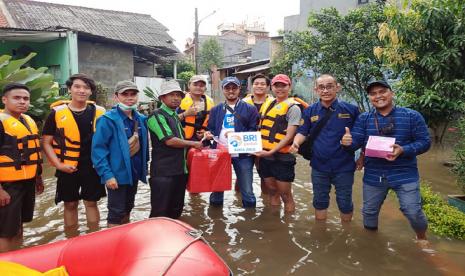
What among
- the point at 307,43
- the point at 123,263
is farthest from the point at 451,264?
the point at 307,43

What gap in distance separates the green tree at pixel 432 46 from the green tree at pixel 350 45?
3.48 m

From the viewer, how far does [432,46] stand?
5.20 m

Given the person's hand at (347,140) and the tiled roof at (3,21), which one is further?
the tiled roof at (3,21)

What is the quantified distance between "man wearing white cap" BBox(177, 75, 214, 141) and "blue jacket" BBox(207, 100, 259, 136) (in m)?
0.38

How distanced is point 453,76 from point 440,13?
89 centimetres

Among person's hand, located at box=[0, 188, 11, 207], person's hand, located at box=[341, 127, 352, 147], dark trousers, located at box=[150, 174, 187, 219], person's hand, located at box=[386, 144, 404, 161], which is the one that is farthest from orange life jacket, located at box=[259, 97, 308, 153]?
person's hand, located at box=[0, 188, 11, 207]

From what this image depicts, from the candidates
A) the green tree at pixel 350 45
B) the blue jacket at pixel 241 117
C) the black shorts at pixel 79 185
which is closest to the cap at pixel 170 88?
the blue jacket at pixel 241 117

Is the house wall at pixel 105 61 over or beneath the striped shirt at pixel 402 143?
over

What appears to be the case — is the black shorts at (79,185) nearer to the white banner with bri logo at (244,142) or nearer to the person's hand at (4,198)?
the person's hand at (4,198)

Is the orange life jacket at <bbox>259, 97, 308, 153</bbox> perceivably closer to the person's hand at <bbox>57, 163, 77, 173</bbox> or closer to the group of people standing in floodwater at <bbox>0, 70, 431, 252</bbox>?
the group of people standing in floodwater at <bbox>0, 70, 431, 252</bbox>

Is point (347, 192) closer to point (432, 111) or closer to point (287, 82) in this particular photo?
point (287, 82)

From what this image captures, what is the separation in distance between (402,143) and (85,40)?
1584 centimetres

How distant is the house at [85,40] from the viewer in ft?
47.8

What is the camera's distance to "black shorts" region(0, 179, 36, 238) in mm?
3621
